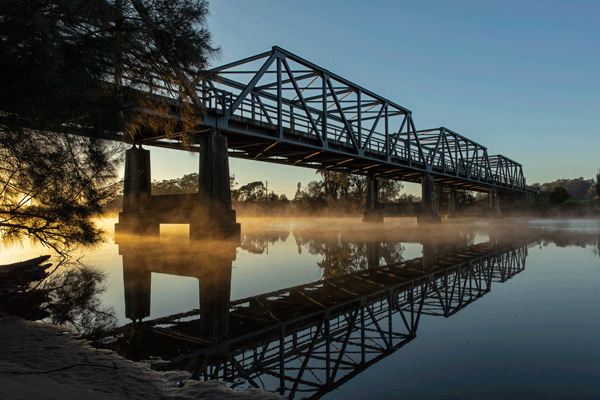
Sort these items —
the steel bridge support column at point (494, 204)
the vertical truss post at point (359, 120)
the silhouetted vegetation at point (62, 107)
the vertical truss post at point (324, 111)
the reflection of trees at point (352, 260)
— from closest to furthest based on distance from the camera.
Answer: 1. the silhouetted vegetation at point (62, 107)
2. the reflection of trees at point (352, 260)
3. the vertical truss post at point (324, 111)
4. the vertical truss post at point (359, 120)
5. the steel bridge support column at point (494, 204)

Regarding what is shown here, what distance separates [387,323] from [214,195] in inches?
552

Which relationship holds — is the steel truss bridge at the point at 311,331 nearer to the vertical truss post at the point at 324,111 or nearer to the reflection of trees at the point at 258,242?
the reflection of trees at the point at 258,242

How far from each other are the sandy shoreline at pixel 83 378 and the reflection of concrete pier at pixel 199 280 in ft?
4.01

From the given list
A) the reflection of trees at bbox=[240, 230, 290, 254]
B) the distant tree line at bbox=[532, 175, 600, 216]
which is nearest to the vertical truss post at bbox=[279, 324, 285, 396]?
the reflection of trees at bbox=[240, 230, 290, 254]

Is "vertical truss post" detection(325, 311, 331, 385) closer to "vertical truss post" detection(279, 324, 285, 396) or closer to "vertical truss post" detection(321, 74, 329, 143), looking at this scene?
"vertical truss post" detection(279, 324, 285, 396)

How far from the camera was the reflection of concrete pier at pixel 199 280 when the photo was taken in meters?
5.15

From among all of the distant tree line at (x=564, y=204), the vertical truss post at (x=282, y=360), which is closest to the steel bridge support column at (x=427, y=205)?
the vertical truss post at (x=282, y=360)

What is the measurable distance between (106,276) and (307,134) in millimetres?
17711

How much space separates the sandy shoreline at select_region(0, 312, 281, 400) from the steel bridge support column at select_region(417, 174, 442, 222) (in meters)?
39.5

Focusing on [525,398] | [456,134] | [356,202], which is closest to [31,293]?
[525,398]

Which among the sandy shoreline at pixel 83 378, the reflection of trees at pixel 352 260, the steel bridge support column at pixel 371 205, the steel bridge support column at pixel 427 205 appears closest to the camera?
the sandy shoreline at pixel 83 378

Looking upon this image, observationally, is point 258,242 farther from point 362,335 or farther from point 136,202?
point 362,335

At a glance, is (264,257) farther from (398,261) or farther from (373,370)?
(373,370)

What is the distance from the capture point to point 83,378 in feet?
9.76
